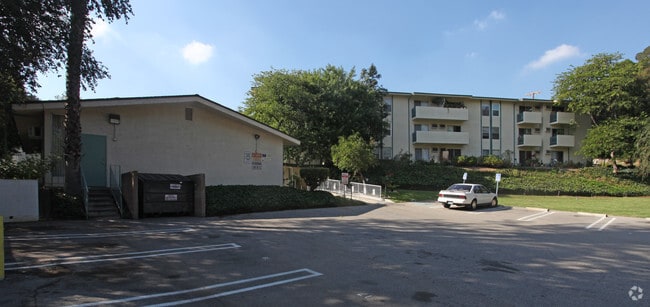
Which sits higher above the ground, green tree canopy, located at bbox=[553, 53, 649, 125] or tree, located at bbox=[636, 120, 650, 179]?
green tree canopy, located at bbox=[553, 53, 649, 125]

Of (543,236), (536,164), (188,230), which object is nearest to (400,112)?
(536,164)

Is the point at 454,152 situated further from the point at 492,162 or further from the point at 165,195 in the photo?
the point at 165,195

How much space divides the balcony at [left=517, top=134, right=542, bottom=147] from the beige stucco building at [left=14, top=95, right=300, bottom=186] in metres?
35.8

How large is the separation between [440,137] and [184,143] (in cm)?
3249

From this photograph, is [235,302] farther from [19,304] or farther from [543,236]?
[543,236]

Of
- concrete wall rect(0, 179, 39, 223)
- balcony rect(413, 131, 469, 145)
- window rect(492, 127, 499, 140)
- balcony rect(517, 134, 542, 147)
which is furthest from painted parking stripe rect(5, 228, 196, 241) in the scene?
balcony rect(517, 134, 542, 147)

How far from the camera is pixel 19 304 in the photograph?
4438mm

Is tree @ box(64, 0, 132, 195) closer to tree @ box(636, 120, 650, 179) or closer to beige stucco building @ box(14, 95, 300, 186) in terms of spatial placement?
beige stucco building @ box(14, 95, 300, 186)

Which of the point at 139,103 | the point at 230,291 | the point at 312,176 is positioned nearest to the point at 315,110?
the point at 312,176

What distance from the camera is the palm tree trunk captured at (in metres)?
13.2

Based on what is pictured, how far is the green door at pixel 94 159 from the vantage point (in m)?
15.4

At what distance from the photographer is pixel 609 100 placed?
132 feet

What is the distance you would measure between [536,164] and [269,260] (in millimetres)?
43751

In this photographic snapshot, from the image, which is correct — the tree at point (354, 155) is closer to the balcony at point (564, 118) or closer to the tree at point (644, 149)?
the tree at point (644, 149)
